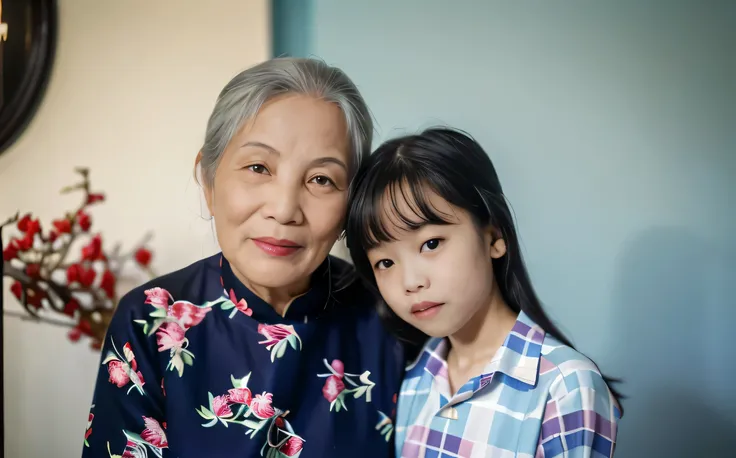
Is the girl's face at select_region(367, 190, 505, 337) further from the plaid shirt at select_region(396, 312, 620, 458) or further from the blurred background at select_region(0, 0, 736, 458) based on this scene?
the blurred background at select_region(0, 0, 736, 458)

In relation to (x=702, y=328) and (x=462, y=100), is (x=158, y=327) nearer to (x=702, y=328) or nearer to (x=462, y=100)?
(x=462, y=100)

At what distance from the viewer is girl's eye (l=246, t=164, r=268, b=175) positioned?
869mm

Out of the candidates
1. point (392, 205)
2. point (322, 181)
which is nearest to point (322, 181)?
point (322, 181)

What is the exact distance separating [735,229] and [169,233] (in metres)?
0.99

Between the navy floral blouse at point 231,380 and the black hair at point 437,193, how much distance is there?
0.57 ft

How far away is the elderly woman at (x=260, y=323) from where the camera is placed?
865 mm

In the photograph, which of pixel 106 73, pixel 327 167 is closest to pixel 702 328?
pixel 327 167

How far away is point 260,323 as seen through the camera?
3.06ft

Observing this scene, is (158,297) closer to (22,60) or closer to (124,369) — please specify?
(124,369)

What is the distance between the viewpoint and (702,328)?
100 centimetres

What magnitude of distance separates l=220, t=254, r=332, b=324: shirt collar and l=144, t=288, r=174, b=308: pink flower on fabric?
3.5 inches

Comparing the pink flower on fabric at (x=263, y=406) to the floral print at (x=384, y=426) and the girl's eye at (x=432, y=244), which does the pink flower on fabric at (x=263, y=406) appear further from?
the girl's eye at (x=432, y=244)

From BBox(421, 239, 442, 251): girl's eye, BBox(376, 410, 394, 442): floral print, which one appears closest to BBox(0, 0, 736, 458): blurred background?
BBox(421, 239, 442, 251): girl's eye

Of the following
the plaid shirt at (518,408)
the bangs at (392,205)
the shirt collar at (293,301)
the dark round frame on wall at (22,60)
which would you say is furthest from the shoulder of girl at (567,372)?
the dark round frame on wall at (22,60)
